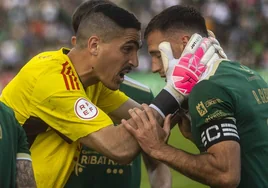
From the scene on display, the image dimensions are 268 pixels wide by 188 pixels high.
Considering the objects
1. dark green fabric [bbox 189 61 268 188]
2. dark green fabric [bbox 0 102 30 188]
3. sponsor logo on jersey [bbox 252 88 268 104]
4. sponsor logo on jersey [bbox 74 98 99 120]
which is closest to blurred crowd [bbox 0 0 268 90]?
sponsor logo on jersey [bbox 74 98 99 120]

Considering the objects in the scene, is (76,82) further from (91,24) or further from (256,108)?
(256,108)

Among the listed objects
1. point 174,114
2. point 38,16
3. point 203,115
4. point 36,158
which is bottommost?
point 38,16

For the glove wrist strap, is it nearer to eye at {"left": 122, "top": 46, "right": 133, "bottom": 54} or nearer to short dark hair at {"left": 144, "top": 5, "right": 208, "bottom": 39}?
short dark hair at {"left": 144, "top": 5, "right": 208, "bottom": 39}

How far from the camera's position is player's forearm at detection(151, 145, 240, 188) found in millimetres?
4676

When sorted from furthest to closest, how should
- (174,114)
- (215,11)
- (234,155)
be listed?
(215,11) < (174,114) < (234,155)

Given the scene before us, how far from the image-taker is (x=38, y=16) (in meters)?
19.1

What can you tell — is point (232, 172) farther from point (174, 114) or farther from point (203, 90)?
point (174, 114)

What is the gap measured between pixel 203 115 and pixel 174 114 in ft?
2.51

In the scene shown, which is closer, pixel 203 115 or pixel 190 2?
pixel 203 115

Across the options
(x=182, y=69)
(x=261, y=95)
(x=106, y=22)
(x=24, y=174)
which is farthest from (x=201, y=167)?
(x=106, y=22)

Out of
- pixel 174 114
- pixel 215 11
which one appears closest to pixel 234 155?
pixel 174 114

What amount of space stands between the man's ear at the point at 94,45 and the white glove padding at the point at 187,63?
23.3 inches

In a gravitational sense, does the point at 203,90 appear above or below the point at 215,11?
above

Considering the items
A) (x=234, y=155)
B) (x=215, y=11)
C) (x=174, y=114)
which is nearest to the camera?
(x=234, y=155)
